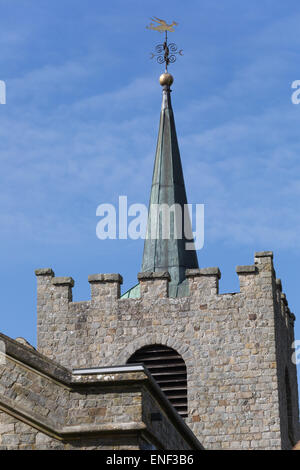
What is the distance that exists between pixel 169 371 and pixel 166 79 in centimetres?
821

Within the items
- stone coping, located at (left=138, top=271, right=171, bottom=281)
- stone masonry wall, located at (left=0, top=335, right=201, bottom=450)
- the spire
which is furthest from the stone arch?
stone masonry wall, located at (left=0, top=335, right=201, bottom=450)

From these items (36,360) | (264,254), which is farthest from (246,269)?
(36,360)

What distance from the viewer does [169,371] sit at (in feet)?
97.1

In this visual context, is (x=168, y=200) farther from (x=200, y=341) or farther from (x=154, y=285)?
(x=200, y=341)

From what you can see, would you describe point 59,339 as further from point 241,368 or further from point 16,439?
point 16,439

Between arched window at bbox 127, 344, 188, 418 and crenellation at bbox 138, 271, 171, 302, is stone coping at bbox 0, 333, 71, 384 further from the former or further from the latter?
crenellation at bbox 138, 271, 171, 302

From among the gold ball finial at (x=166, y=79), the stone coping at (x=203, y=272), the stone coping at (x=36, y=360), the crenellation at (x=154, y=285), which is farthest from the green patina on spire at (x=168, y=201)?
the stone coping at (x=36, y=360)

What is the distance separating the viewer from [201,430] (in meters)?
28.6

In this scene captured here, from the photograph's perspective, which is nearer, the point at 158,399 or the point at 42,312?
the point at 158,399

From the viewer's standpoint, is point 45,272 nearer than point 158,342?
No

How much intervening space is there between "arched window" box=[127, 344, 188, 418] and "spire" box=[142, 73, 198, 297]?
198 cm

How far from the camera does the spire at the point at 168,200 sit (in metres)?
32.3

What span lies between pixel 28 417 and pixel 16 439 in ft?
0.89
